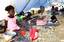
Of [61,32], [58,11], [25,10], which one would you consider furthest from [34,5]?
[61,32]

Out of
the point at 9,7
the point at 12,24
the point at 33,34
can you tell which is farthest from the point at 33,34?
the point at 9,7

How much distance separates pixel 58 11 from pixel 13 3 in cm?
41

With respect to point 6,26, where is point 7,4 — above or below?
above

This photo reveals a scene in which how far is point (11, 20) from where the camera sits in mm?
1434

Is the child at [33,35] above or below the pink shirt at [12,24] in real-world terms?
below

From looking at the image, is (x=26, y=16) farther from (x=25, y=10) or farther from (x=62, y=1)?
(x=62, y=1)

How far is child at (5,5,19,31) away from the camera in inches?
56.2

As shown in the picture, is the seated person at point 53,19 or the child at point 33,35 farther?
the seated person at point 53,19

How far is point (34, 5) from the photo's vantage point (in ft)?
4.83

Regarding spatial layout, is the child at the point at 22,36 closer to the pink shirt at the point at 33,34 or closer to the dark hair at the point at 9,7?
the pink shirt at the point at 33,34

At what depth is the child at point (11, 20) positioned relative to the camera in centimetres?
143

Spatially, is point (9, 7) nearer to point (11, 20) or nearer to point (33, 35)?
point (11, 20)

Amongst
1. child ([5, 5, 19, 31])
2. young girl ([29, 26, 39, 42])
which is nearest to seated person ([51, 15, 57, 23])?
young girl ([29, 26, 39, 42])

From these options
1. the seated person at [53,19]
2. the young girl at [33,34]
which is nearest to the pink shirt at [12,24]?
the young girl at [33,34]
